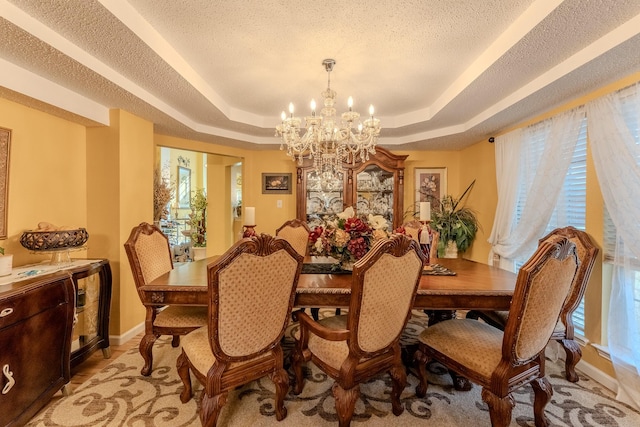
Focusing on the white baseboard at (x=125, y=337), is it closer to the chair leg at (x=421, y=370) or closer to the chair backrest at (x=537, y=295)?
the chair leg at (x=421, y=370)

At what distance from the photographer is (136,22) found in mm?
1598

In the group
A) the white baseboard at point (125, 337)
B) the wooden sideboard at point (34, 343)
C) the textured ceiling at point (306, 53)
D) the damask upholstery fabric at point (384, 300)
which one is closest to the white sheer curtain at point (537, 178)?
the textured ceiling at point (306, 53)

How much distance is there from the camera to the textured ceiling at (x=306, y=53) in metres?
1.52

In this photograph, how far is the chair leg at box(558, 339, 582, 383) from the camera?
1928 mm

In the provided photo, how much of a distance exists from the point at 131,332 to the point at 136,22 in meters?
2.57

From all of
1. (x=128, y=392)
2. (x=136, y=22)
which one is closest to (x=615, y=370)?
(x=128, y=392)

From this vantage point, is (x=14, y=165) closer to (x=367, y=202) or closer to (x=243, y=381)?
(x=243, y=381)

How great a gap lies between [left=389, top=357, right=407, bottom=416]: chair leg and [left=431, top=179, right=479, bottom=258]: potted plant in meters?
2.52

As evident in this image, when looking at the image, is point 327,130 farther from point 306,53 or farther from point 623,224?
point 623,224

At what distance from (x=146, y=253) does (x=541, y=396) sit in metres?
2.60

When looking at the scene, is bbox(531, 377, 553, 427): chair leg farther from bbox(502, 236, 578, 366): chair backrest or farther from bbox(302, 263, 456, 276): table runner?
bbox(302, 263, 456, 276): table runner

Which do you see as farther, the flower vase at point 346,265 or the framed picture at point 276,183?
the framed picture at point 276,183

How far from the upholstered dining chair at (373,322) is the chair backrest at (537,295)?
1.46 ft

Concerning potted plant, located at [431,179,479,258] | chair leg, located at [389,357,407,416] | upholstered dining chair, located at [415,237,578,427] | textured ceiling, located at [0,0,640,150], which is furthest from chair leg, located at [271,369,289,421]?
potted plant, located at [431,179,479,258]
